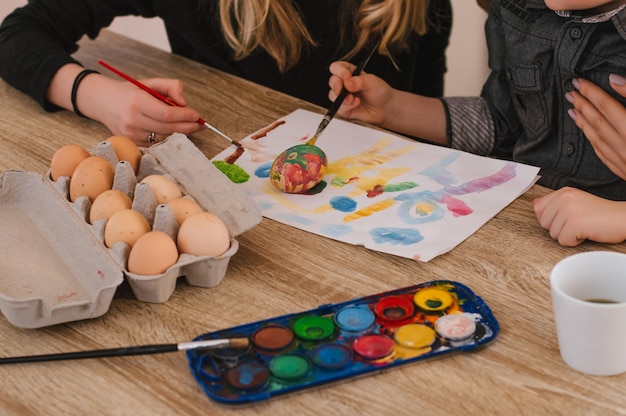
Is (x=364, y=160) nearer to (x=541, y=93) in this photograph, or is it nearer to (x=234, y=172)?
(x=234, y=172)

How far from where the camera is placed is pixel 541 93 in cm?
112

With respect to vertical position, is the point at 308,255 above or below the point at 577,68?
below

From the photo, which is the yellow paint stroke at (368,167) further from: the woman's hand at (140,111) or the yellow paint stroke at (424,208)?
the woman's hand at (140,111)

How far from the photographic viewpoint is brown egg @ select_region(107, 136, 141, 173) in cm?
88

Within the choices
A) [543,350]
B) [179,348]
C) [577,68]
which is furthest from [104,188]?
[577,68]

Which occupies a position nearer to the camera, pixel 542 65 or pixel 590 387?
pixel 590 387

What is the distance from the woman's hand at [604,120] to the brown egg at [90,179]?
0.58m

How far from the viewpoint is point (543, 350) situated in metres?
0.67

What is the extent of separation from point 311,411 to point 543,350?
202 mm

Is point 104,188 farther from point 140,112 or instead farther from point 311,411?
point 311,411

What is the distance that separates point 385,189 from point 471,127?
37cm

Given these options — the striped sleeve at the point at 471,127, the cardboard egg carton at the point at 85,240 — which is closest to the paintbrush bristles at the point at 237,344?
the cardboard egg carton at the point at 85,240

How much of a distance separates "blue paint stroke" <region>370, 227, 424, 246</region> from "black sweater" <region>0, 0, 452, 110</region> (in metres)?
0.56

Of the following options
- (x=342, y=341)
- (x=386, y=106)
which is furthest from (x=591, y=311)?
(x=386, y=106)
